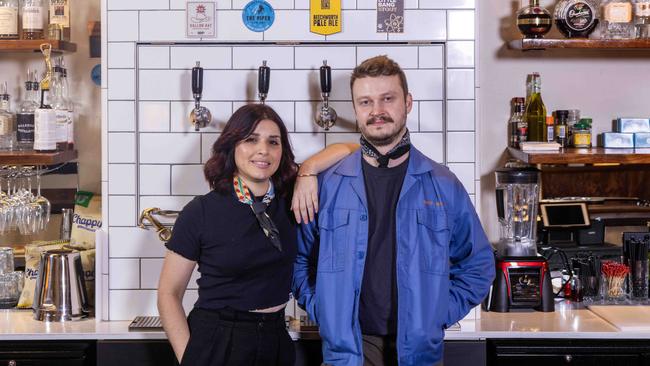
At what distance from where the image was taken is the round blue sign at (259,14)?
131 inches

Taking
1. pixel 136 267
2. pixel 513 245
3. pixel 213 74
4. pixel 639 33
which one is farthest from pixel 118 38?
pixel 639 33

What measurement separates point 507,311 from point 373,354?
982mm

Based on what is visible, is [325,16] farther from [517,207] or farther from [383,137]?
[517,207]

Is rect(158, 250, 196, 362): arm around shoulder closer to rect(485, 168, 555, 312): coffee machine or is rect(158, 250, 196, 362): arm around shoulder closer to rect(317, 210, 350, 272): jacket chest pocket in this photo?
rect(317, 210, 350, 272): jacket chest pocket

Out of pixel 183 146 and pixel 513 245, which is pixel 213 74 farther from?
pixel 513 245

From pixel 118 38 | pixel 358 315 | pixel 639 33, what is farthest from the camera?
pixel 639 33

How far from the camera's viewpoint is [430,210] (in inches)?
105

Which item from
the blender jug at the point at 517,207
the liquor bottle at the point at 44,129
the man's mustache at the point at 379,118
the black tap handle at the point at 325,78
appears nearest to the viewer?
the man's mustache at the point at 379,118

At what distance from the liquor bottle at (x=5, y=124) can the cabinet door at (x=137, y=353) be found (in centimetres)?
99

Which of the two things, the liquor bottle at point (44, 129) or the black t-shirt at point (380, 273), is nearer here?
the black t-shirt at point (380, 273)

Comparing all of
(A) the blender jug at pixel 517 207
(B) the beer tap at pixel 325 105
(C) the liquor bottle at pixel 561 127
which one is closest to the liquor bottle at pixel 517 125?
(C) the liquor bottle at pixel 561 127

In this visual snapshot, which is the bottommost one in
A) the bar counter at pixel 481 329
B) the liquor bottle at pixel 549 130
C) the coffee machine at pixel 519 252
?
the bar counter at pixel 481 329

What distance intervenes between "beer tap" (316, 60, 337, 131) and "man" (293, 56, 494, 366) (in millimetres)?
545

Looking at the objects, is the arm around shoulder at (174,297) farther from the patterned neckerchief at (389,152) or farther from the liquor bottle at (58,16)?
the liquor bottle at (58,16)
